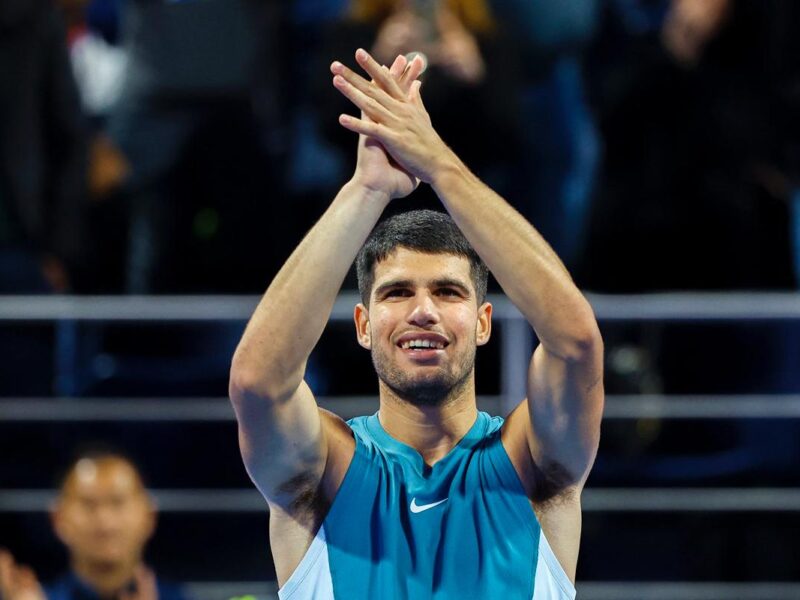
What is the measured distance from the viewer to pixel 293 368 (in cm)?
375

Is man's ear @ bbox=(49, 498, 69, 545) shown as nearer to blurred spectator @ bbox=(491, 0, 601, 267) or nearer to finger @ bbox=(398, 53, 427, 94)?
blurred spectator @ bbox=(491, 0, 601, 267)

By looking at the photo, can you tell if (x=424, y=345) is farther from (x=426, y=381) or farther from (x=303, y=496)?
(x=303, y=496)

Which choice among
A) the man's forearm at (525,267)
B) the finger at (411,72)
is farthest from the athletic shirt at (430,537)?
the finger at (411,72)

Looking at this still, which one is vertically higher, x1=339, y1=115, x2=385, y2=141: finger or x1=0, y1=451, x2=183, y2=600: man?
x1=339, y1=115, x2=385, y2=141: finger

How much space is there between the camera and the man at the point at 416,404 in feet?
12.2

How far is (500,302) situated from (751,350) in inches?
44.7

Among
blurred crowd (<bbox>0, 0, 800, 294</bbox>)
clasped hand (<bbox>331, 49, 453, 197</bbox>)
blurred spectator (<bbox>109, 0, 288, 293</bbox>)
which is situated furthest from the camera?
blurred spectator (<bbox>109, 0, 288, 293</bbox>)

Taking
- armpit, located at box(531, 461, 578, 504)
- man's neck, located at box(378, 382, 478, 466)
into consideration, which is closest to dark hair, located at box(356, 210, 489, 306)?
man's neck, located at box(378, 382, 478, 466)

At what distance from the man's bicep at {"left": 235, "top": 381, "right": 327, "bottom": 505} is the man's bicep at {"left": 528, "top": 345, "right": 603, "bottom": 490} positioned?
0.58 meters

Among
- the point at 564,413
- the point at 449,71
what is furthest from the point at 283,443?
the point at 449,71

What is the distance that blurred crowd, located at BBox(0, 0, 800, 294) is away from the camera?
258 inches

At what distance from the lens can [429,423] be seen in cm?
411

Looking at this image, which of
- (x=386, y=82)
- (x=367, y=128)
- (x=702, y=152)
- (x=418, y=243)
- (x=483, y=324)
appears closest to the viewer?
(x=367, y=128)

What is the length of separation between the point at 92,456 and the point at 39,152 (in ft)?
4.79
